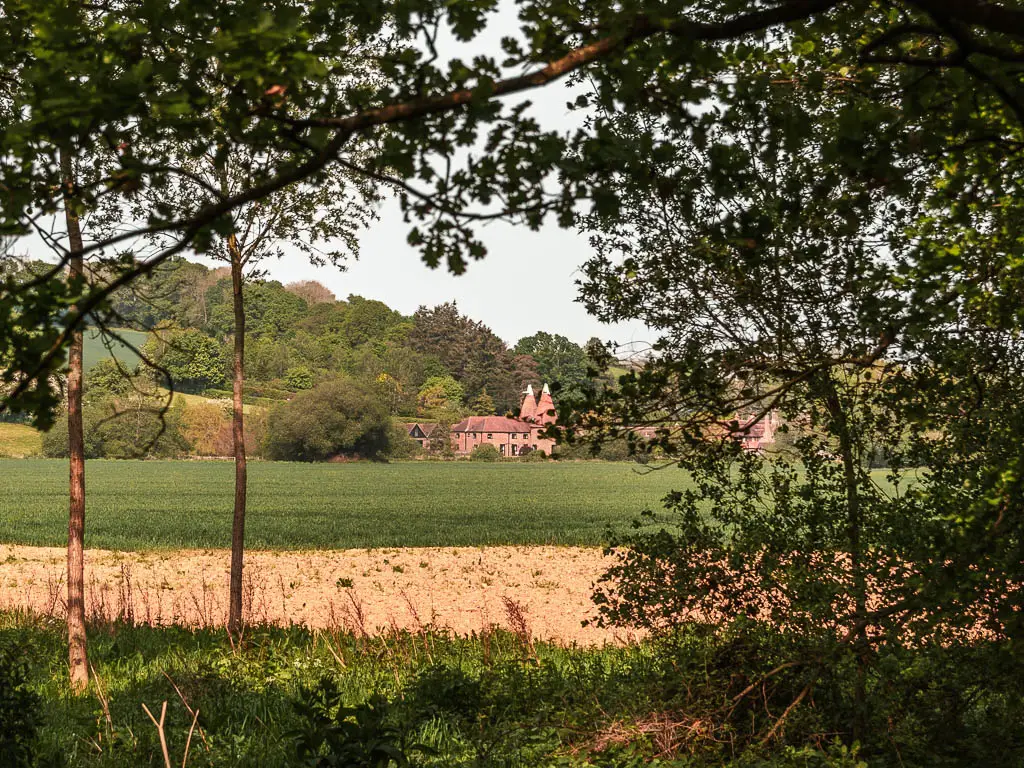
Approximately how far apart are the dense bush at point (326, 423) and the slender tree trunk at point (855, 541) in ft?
270

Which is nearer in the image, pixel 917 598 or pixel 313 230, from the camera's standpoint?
pixel 917 598

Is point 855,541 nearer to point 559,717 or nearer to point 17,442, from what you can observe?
point 559,717

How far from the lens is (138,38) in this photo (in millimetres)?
3266

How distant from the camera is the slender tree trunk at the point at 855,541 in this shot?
18.3 ft

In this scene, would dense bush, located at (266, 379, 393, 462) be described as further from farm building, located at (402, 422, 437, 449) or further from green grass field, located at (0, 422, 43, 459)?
green grass field, located at (0, 422, 43, 459)

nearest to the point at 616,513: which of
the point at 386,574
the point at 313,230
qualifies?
the point at 386,574

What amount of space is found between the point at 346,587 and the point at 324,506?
26.9m

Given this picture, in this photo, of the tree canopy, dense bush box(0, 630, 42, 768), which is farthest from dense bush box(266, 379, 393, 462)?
the tree canopy

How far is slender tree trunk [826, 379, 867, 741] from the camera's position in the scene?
5574 millimetres

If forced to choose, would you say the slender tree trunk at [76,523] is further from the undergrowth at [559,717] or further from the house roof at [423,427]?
the house roof at [423,427]

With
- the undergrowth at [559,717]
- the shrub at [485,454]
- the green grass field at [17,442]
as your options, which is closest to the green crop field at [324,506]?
the undergrowth at [559,717]

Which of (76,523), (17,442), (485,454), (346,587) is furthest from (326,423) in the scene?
(76,523)

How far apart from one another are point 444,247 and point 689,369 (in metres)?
2.07

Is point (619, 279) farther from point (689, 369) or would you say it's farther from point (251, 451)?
point (251, 451)
